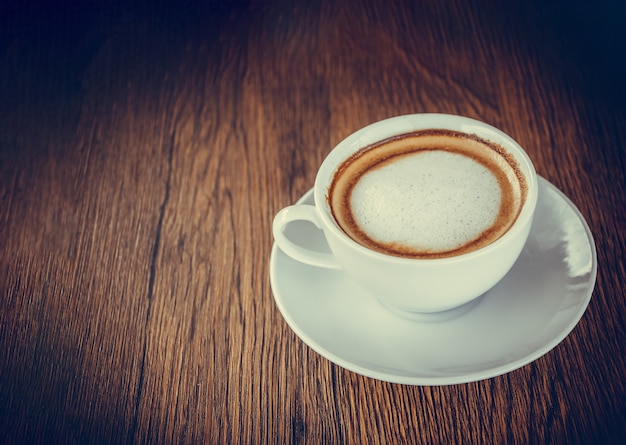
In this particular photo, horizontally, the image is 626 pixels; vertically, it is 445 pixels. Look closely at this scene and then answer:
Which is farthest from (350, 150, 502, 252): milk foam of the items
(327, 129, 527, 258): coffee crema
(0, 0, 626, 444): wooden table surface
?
(0, 0, 626, 444): wooden table surface

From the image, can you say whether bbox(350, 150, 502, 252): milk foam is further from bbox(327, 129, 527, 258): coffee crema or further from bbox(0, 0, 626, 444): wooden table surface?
bbox(0, 0, 626, 444): wooden table surface

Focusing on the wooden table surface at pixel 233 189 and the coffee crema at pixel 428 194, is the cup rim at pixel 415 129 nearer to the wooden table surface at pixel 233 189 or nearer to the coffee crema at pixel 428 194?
the coffee crema at pixel 428 194

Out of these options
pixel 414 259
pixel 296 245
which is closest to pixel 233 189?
pixel 296 245

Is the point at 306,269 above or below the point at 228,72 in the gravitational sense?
below

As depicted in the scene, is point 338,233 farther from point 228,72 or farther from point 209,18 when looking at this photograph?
point 209,18

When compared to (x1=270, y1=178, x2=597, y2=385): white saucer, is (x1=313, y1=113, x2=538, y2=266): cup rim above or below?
above

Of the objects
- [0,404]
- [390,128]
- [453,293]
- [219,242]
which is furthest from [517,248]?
[0,404]
